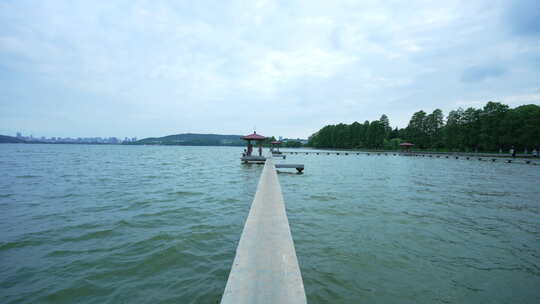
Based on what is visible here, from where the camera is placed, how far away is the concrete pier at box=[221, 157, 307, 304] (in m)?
2.05

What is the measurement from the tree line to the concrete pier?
58826 millimetres

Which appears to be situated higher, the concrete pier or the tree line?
the tree line

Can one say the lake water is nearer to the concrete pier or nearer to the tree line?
the concrete pier

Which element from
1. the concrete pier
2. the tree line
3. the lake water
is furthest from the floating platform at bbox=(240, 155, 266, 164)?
the tree line

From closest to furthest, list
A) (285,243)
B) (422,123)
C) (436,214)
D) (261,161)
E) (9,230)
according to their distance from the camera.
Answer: (285,243) → (9,230) → (436,214) → (261,161) → (422,123)

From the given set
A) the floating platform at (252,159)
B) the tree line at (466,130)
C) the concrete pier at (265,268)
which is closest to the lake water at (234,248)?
the concrete pier at (265,268)

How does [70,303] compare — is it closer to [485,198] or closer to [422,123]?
[485,198]

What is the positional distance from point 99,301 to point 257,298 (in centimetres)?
220

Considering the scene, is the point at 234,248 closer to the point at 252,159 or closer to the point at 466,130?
the point at 252,159

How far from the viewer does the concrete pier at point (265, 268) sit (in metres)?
2.05

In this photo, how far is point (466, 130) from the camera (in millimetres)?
52219

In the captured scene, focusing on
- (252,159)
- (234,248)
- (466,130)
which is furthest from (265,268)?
(466,130)

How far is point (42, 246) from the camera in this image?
4184 mm

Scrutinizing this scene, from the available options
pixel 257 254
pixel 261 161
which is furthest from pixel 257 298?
pixel 261 161
